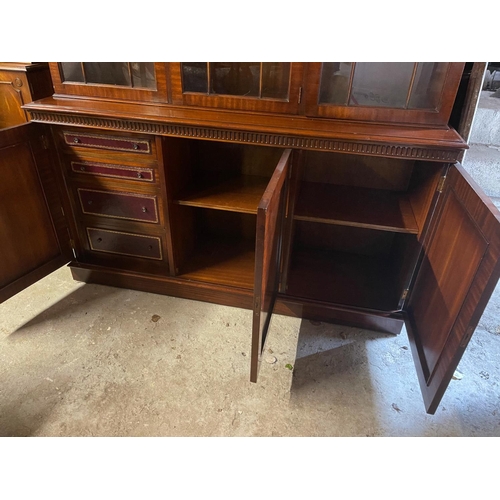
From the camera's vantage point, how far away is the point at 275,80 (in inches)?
54.2

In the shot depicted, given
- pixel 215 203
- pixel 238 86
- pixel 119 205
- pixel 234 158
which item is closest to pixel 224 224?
pixel 234 158

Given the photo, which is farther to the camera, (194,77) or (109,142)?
(109,142)

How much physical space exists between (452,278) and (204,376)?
99 cm

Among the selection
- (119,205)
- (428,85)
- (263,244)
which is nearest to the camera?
(263,244)

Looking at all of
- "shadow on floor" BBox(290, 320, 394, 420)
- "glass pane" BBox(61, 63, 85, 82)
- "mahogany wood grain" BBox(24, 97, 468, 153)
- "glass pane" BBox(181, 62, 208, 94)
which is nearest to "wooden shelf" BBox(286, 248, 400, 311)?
"shadow on floor" BBox(290, 320, 394, 420)

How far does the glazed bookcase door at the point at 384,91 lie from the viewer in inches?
49.4

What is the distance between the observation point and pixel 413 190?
1.65 metres

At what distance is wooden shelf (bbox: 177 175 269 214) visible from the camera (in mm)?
1582

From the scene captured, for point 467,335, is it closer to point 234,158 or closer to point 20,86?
point 234,158

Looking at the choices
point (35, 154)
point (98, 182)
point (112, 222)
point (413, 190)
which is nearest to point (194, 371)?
point (112, 222)

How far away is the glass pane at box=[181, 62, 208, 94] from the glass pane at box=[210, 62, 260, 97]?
0.10 ft

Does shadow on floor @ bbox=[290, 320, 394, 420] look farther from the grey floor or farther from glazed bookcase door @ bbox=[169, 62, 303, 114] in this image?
glazed bookcase door @ bbox=[169, 62, 303, 114]

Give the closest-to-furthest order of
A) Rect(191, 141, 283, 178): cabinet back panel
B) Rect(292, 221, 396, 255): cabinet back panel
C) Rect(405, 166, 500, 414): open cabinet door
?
Rect(405, 166, 500, 414): open cabinet door → Rect(191, 141, 283, 178): cabinet back panel → Rect(292, 221, 396, 255): cabinet back panel

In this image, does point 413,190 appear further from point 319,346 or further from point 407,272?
point 319,346
